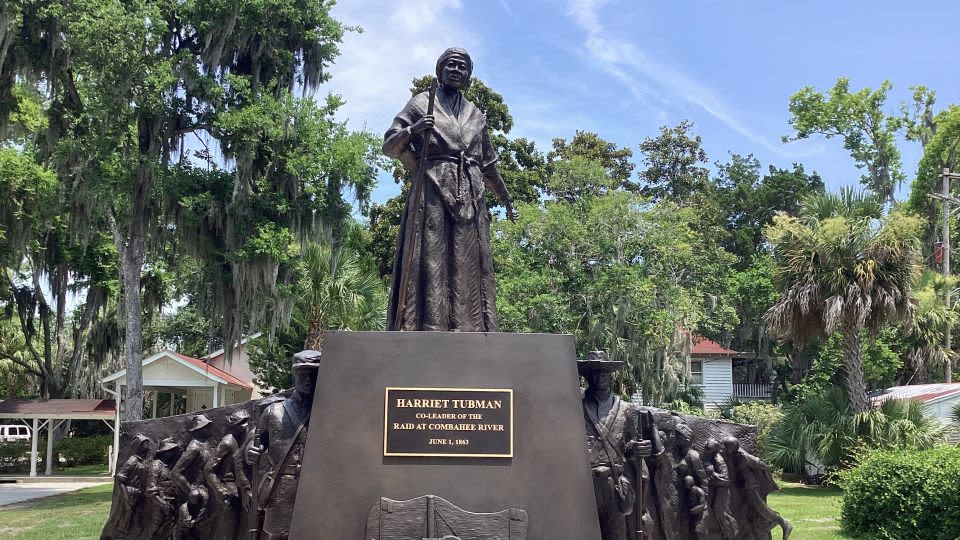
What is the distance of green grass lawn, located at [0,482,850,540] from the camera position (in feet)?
40.0

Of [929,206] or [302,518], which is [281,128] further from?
[929,206]

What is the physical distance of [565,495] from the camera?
5.44 metres

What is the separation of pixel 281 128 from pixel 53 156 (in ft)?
18.2

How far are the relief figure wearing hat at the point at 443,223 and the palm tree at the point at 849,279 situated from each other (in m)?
13.0

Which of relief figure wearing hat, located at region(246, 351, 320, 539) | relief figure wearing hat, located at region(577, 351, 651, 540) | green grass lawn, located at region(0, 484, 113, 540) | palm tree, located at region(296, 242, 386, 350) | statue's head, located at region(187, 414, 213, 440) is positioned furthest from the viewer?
palm tree, located at region(296, 242, 386, 350)

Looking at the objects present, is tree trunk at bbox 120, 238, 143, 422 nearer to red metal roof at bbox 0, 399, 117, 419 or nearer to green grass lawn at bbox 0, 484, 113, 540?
green grass lawn at bbox 0, 484, 113, 540

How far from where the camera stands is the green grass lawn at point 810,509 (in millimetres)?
11906

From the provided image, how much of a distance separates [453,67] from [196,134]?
14.3m

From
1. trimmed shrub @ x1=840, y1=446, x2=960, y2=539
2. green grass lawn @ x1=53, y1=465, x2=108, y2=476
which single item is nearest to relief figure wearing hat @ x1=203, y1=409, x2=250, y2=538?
trimmed shrub @ x1=840, y1=446, x2=960, y2=539

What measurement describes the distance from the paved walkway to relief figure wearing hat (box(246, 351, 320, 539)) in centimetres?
1340

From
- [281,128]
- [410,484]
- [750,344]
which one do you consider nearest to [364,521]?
[410,484]

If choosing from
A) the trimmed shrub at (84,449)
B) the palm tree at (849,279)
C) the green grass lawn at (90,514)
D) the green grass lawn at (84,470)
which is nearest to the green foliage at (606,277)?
the palm tree at (849,279)

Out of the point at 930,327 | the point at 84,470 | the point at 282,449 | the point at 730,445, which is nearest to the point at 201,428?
the point at 282,449

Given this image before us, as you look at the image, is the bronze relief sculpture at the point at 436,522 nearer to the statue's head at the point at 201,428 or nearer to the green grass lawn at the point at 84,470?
the statue's head at the point at 201,428
